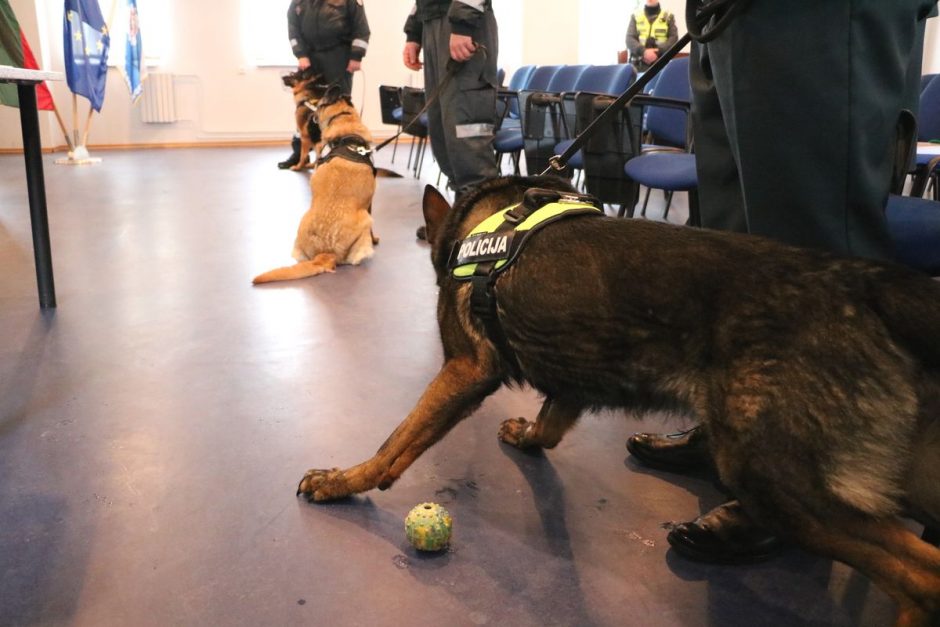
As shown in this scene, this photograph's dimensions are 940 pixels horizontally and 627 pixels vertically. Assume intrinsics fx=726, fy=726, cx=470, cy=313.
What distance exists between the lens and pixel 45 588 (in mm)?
1320

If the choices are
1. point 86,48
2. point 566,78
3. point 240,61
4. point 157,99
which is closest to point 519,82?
point 566,78

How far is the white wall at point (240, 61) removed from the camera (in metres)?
9.76

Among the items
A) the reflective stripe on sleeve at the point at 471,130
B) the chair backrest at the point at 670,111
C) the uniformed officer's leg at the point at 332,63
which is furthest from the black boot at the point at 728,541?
the uniformed officer's leg at the point at 332,63

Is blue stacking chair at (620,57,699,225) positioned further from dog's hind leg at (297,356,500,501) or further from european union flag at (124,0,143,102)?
european union flag at (124,0,143,102)

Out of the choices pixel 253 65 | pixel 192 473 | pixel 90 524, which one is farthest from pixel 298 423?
pixel 253 65

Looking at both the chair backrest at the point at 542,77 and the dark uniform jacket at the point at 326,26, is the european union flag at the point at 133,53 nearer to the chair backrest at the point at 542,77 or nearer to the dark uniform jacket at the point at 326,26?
the dark uniform jacket at the point at 326,26

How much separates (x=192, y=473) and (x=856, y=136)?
1.60 m

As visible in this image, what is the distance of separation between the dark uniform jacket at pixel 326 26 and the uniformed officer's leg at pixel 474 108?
340 centimetres

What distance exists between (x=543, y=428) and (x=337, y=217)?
224cm

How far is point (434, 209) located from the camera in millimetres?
1771

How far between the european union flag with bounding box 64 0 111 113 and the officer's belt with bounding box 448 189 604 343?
782cm

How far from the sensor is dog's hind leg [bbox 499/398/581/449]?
177 cm

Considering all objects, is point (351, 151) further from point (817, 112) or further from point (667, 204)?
point (817, 112)

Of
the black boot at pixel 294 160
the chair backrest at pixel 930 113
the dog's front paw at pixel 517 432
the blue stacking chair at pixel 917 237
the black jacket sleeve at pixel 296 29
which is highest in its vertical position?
the black jacket sleeve at pixel 296 29
